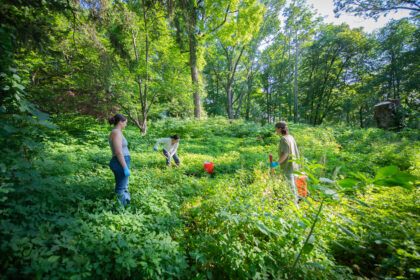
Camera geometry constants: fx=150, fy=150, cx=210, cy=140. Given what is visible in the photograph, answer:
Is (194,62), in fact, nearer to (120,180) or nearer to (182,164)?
(182,164)

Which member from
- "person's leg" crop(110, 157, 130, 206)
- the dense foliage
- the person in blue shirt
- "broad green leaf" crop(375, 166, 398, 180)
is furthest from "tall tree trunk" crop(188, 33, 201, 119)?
"broad green leaf" crop(375, 166, 398, 180)

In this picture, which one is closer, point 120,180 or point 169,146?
point 120,180

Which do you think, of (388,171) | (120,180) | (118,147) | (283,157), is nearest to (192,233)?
(120,180)

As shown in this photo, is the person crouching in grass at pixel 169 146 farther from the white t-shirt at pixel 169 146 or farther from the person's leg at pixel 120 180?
the person's leg at pixel 120 180

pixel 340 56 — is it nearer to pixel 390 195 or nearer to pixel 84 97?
pixel 390 195

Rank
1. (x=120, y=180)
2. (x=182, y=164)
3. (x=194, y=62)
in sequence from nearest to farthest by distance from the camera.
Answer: (x=120, y=180) < (x=182, y=164) < (x=194, y=62)

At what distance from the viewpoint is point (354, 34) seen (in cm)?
1592

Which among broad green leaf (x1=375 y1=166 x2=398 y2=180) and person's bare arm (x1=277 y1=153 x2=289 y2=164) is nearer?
broad green leaf (x1=375 y1=166 x2=398 y2=180)

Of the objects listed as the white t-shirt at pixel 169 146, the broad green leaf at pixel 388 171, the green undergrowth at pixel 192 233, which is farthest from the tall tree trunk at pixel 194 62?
the broad green leaf at pixel 388 171

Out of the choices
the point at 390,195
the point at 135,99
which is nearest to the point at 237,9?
the point at 135,99

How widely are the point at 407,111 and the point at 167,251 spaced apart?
15980mm

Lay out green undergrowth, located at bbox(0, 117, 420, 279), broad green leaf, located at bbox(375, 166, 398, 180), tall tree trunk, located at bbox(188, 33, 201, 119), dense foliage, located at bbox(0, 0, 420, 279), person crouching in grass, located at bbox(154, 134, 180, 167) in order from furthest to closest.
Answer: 1. tall tree trunk, located at bbox(188, 33, 201, 119)
2. person crouching in grass, located at bbox(154, 134, 180, 167)
3. dense foliage, located at bbox(0, 0, 420, 279)
4. green undergrowth, located at bbox(0, 117, 420, 279)
5. broad green leaf, located at bbox(375, 166, 398, 180)

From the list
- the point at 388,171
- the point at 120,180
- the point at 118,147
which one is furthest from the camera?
the point at 120,180

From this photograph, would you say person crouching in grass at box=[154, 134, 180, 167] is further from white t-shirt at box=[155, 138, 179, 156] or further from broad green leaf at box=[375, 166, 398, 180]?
broad green leaf at box=[375, 166, 398, 180]
